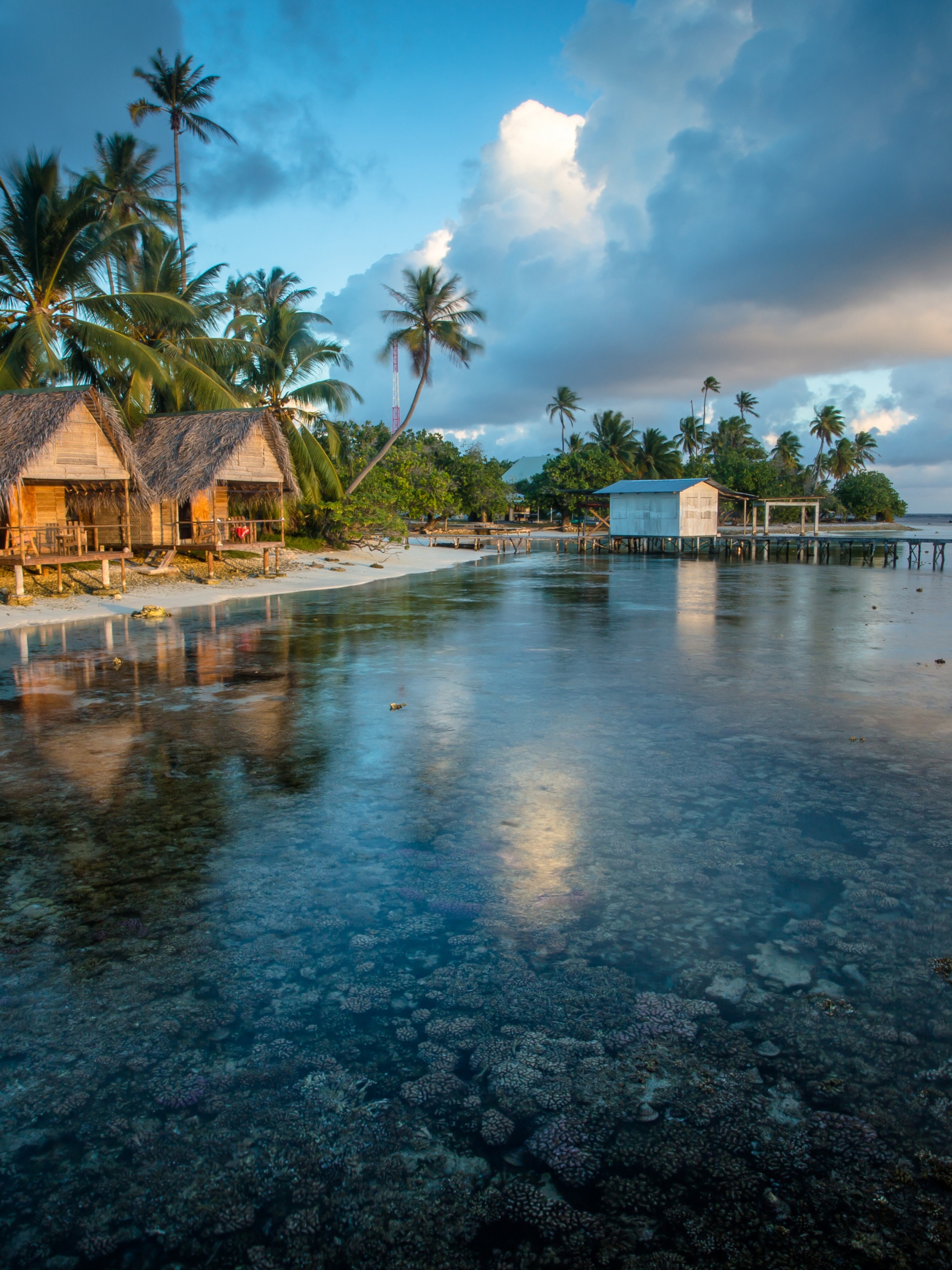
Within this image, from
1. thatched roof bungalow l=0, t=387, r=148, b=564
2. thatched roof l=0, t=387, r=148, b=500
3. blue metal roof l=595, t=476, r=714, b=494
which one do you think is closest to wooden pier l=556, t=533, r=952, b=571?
blue metal roof l=595, t=476, r=714, b=494

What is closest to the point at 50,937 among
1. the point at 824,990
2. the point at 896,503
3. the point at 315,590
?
the point at 824,990

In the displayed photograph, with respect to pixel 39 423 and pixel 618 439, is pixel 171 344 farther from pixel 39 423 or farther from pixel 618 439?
pixel 618 439

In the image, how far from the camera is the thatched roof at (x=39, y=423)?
1825 cm

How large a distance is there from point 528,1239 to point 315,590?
22.7 meters

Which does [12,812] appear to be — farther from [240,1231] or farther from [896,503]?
[896,503]

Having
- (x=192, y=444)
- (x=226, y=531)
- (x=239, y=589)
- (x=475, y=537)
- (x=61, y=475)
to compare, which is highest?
(x=192, y=444)

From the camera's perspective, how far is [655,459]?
3056 inches

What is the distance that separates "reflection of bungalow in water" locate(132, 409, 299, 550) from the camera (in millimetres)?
23422

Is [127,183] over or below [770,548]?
over

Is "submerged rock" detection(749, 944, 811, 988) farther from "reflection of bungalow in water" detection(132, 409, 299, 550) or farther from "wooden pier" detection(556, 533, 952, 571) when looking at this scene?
"wooden pier" detection(556, 533, 952, 571)

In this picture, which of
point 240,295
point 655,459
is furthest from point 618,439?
point 240,295

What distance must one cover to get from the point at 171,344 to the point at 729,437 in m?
73.7

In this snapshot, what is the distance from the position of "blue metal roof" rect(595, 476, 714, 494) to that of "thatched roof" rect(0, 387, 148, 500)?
1477 inches

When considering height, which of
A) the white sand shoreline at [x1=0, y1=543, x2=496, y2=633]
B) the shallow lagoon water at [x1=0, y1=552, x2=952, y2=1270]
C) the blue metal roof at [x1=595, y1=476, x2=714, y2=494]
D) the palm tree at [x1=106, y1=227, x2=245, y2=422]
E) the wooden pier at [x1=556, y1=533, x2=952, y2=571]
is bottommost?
the shallow lagoon water at [x1=0, y1=552, x2=952, y2=1270]
